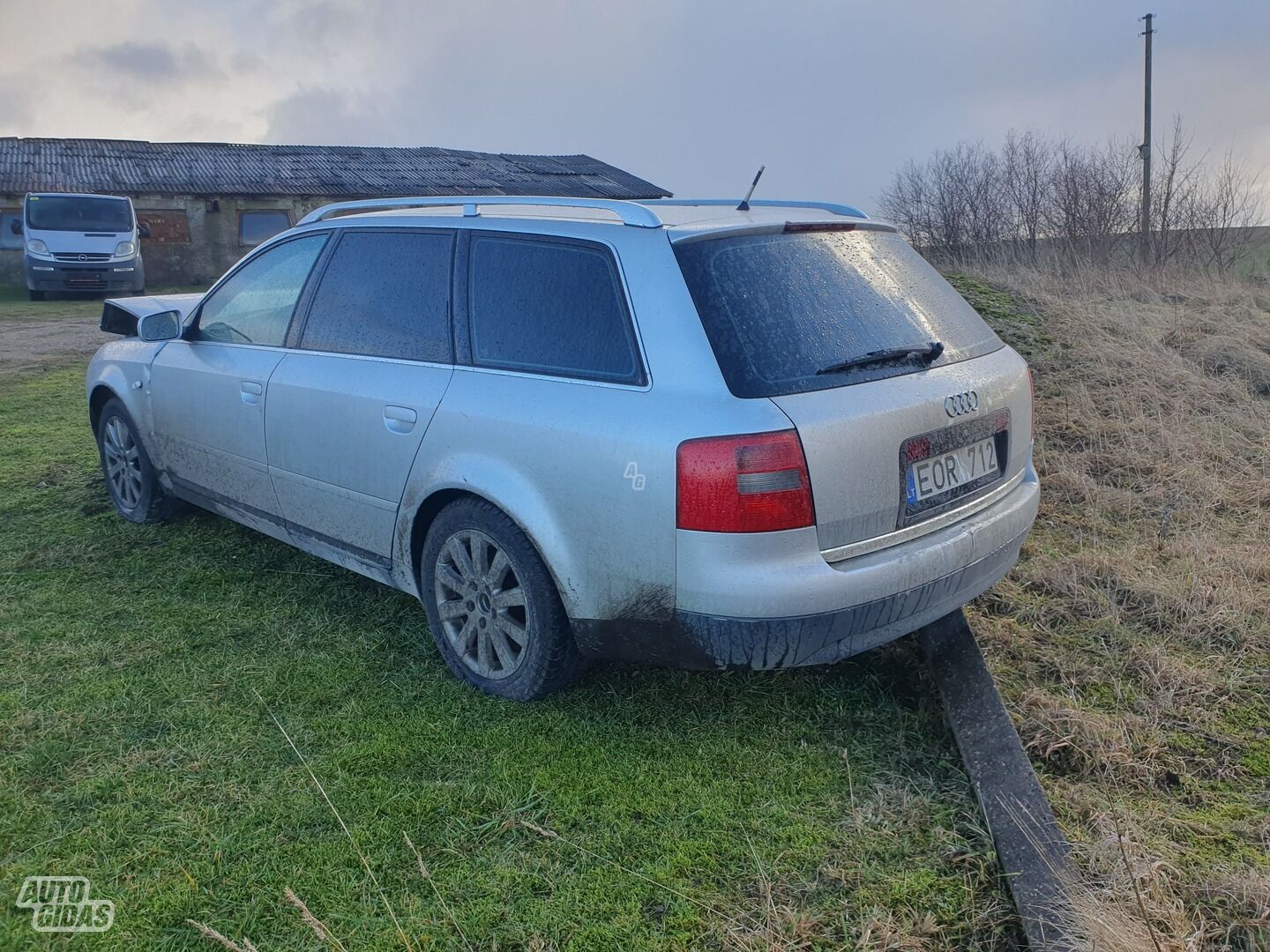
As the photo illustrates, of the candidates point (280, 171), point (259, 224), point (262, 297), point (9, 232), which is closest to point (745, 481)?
point (262, 297)

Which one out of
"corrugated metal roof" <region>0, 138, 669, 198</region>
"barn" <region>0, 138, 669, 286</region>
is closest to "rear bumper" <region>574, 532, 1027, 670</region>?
"barn" <region>0, 138, 669, 286</region>

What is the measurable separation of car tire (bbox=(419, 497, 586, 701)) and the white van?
18.8m

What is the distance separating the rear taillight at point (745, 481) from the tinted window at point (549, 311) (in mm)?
380

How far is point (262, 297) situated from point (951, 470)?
124 inches

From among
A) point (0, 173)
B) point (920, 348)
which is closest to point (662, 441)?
point (920, 348)

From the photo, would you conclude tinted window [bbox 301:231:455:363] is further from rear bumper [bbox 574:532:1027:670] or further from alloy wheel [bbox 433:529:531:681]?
rear bumper [bbox 574:532:1027:670]

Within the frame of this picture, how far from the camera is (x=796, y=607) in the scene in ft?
9.34

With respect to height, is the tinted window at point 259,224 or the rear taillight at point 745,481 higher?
the tinted window at point 259,224

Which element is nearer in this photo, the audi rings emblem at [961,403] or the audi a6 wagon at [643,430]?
the audi a6 wagon at [643,430]

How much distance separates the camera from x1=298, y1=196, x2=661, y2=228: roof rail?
3.27 metres

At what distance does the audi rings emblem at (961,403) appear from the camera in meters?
3.20

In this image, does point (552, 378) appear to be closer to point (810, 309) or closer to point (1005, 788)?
point (810, 309)

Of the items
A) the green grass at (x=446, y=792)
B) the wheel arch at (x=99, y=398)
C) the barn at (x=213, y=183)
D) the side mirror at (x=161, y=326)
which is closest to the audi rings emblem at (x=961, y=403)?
the green grass at (x=446, y=792)

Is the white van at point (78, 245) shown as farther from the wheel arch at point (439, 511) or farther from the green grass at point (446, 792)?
the wheel arch at point (439, 511)
